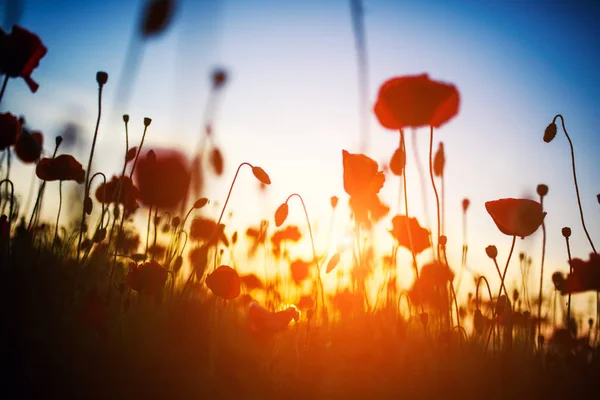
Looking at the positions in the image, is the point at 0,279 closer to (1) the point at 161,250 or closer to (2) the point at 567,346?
(1) the point at 161,250

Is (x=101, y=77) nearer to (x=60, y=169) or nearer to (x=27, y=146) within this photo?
(x=60, y=169)

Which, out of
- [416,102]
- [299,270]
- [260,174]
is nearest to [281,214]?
[260,174]

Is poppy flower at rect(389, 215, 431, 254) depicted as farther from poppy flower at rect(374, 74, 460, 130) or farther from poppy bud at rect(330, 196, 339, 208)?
poppy flower at rect(374, 74, 460, 130)

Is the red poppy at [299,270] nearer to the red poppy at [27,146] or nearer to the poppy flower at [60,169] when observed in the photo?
the poppy flower at [60,169]

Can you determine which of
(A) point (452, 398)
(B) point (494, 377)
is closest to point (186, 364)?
(A) point (452, 398)

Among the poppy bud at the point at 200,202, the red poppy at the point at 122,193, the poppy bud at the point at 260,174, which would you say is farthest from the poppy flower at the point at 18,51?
the poppy bud at the point at 260,174

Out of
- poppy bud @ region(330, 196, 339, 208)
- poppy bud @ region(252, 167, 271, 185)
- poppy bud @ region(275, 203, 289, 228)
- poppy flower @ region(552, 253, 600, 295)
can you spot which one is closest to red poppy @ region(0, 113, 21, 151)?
poppy bud @ region(252, 167, 271, 185)

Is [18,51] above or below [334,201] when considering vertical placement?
above
